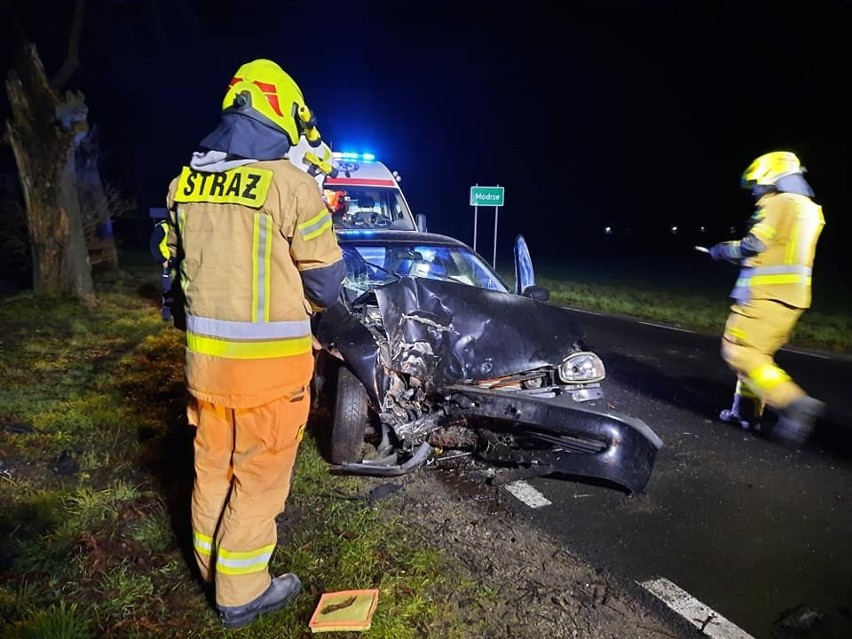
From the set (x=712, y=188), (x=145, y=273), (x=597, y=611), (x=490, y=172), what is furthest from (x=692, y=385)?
(x=490, y=172)

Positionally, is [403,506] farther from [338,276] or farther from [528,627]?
[338,276]

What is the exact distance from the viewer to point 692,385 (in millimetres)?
5871

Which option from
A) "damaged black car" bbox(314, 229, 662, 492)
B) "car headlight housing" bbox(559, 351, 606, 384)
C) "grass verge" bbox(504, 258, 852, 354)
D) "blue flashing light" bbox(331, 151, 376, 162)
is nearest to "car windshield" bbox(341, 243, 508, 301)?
"damaged black car" bbox(314, 229, 662, 492)

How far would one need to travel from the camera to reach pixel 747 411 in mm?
4645

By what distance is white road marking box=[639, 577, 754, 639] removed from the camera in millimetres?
2359

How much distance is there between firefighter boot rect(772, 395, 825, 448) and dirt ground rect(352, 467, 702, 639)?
221 cm

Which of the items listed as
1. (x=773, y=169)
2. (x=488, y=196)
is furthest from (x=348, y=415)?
(x=488, y=196)

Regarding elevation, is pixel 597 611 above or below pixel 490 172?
below

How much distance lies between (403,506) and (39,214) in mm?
8689

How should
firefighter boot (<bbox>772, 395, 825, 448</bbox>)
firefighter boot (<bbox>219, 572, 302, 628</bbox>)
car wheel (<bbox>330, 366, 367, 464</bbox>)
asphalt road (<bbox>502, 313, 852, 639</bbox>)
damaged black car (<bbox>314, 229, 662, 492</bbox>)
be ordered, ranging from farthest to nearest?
firefighter boot (<bbox>772, 395, 825, 448</bbox>) < car wheel (<bbox>330, 366, 367, 464</bbox>) < damaged black car (<bbox>314, 229, 662, 492</bbox>) < asphalt road (<bbox>502, 313, 852, 639</bbox>) < firefighter boot (<bbox>219, 572, 302, 628</bbox>)

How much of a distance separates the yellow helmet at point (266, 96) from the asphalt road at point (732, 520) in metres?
2.44

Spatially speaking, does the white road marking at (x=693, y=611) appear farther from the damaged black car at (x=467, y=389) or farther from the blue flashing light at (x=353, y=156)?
the blue flashing light at (x=353, y=156)

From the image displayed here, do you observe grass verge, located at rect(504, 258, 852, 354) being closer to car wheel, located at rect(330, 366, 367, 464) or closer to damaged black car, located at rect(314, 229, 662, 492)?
damaged black car, located at rect(314, 229, 662, 492)

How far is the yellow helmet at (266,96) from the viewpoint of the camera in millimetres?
2227
